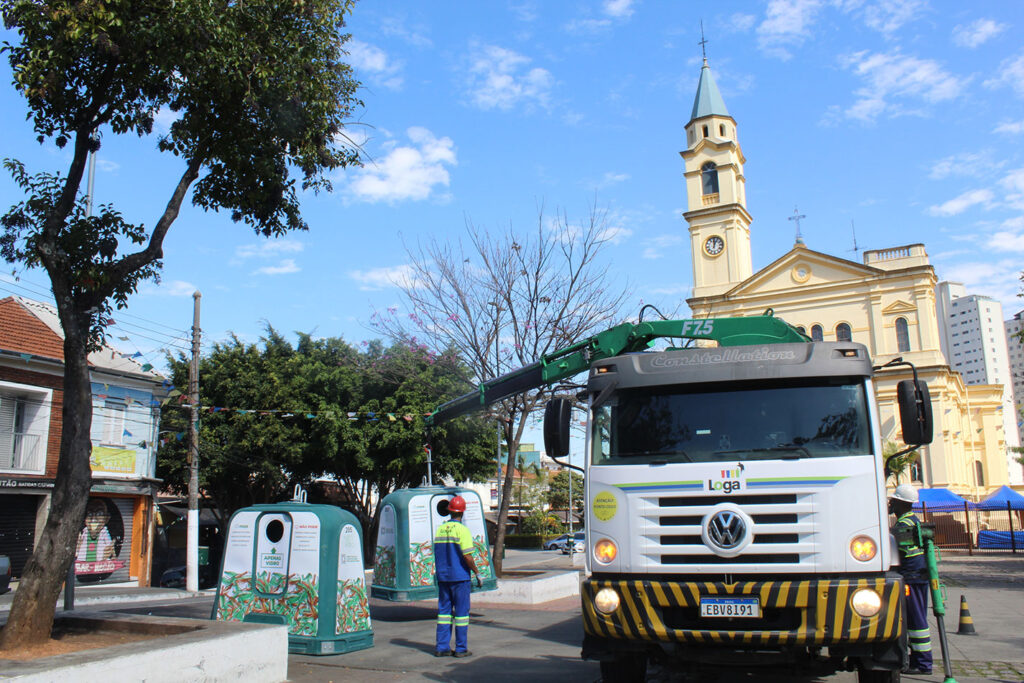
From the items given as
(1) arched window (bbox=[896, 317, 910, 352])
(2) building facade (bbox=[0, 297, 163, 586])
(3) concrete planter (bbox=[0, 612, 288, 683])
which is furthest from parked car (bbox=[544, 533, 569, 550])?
(3) concrete planter (bbox=[0, 612, 288, 683])

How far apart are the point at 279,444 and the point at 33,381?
8356 millimetres

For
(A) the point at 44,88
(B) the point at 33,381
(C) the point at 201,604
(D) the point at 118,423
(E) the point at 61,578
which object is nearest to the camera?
(E) the point at 61,578

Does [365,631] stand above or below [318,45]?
below

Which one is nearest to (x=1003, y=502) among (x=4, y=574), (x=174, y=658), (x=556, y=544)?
(x=556, y=544)

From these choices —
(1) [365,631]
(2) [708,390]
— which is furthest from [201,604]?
(2) [708,390]

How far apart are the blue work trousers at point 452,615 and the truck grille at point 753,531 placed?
3.55 m

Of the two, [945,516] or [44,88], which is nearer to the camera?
[44,88]

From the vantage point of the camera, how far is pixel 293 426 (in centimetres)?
2864

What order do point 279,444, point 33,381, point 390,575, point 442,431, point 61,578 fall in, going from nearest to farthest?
1. point 61,578
2. point 390,575
3. point 33,381
4. point 279,444
5. point 442,431

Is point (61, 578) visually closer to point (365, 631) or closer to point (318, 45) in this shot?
point (365, 631)

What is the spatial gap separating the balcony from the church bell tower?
107ft

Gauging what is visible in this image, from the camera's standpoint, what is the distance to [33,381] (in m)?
20.7

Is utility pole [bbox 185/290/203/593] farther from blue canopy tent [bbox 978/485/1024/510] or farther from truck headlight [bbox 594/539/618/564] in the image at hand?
blue canopy tent [bbox 978/485/1024/510]

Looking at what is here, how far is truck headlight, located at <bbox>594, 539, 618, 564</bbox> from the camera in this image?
612 centimetres
